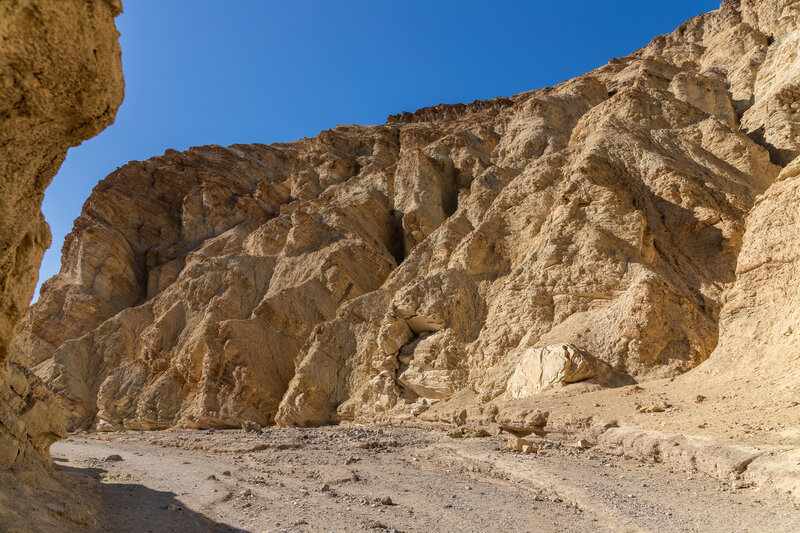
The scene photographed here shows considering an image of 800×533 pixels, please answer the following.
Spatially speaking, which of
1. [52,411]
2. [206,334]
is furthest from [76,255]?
[52,411]

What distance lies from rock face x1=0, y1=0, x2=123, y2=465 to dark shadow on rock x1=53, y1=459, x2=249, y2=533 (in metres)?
3.84

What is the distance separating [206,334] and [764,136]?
30.5m

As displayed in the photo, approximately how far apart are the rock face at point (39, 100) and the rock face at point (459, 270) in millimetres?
7528

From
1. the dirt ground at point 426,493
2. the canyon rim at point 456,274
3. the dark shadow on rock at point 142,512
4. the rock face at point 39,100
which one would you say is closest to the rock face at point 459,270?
the canyon rim at point 456,274

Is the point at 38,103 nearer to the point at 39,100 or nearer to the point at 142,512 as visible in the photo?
the point at 39,100

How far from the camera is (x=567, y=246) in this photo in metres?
19.1

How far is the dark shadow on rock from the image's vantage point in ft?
21.0

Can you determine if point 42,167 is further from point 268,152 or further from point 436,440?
point 268,152

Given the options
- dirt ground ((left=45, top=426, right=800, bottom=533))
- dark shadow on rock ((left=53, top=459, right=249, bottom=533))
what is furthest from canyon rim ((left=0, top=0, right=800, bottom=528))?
dark shadow on rock ((left=53, top=459, right=249, bottom=533))

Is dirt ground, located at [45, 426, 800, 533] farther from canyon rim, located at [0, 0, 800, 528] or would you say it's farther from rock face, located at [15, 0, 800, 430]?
rock face, located at [15, 0, 800, 430]

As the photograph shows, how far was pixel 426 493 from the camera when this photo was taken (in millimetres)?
8375

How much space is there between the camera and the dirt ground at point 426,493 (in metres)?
6.56

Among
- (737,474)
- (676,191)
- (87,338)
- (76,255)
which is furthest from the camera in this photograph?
(76,255)

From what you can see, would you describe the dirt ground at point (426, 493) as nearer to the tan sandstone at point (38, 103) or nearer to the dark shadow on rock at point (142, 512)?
the dark shadow on rock at point (142, 512)
